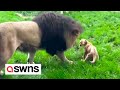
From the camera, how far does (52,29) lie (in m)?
3.58

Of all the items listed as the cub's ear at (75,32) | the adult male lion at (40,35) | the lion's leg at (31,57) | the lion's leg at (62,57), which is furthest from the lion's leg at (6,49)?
the cub's ear at (75,32)

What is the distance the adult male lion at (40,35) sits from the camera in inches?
135

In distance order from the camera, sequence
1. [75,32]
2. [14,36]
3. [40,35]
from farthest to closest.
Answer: [75,32] < [40,35] < [14,36]

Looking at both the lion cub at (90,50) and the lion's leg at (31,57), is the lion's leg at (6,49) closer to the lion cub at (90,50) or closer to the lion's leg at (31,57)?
the lion's leg at (31,57)

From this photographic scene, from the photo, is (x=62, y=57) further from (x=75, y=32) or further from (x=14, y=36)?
(x=14, y=36)

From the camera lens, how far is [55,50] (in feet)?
12.0

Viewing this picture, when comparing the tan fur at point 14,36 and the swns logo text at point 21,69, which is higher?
the tan fur at point 14,36

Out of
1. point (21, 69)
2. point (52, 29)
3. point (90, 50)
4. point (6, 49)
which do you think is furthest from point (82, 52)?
point (6, 49)

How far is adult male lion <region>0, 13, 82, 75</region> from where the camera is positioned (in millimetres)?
3424

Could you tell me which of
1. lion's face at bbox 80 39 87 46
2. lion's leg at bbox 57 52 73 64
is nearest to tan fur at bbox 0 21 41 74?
lion's leg at bbox 57 52 73 64

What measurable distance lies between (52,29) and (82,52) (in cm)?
34

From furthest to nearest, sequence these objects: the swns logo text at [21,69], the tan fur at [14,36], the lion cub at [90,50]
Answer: the lion cub at [90,50]
the swns logo text at [21,69]
the tan fur at [14,36]
